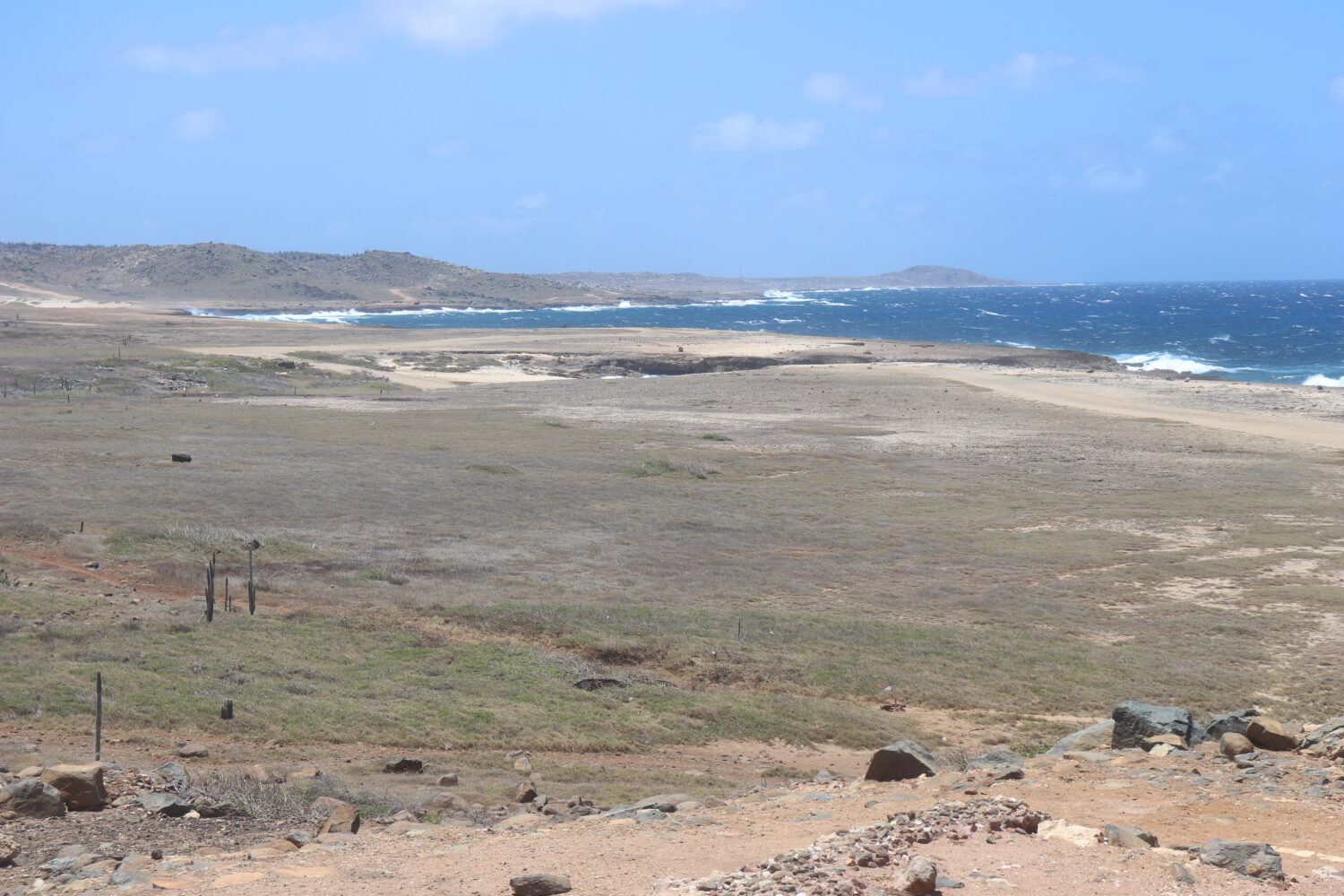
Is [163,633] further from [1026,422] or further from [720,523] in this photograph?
[1026,422]

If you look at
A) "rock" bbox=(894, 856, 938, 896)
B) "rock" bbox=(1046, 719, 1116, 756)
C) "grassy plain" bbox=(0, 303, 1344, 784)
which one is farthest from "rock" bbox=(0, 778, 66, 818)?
"rock" bbox=(1046, 719, 1116, 756)

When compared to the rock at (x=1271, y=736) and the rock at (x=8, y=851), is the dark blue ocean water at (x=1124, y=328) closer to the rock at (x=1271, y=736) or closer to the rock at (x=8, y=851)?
the rock at (x=1271, y=736)

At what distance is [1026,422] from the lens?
55562 millimetres

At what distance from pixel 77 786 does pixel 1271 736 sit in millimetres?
12180

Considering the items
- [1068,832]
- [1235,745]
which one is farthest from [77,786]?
[1235,745]

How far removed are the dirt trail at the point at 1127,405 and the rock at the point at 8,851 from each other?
50550mm

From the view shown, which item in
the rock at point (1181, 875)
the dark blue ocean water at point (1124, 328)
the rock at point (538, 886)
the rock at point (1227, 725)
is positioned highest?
the dark blue ocean water at point (1124, 328)

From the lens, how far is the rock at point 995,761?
12.0 metres

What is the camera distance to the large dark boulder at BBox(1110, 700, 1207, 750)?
42.1 ft

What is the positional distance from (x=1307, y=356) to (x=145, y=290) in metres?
182

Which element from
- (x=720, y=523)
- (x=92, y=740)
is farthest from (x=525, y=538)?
(x=92, y=740)

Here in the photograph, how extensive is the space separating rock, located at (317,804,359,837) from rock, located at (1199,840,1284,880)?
23.7ft

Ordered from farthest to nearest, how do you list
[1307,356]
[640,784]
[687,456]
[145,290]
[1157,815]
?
[145,290]
[1307,356]
[687,456]
[640,784]
[1157,815]

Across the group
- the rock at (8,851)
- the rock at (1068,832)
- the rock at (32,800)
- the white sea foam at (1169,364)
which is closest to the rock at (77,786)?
the rock at (32,800)
